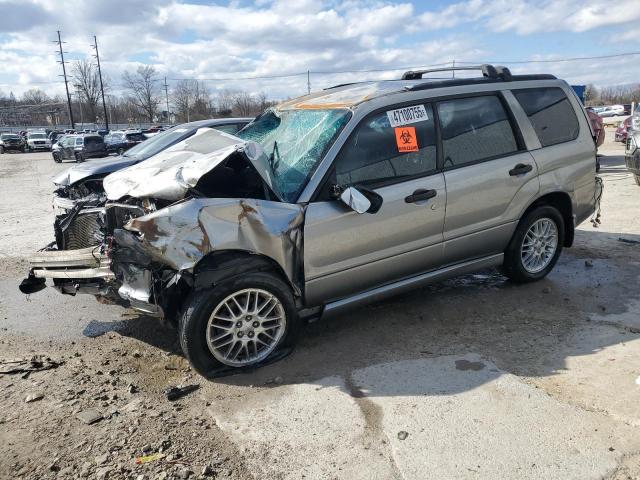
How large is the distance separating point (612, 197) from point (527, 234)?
5.62 meters

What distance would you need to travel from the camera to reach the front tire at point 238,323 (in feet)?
11.3

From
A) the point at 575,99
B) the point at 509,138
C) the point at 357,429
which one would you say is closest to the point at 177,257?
the point at 357,429

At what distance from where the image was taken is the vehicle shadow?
3666mm

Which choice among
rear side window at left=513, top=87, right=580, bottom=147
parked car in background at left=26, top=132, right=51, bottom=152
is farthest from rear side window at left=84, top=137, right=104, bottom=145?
rear side window at left=513, top=87, right=580, bottom=147

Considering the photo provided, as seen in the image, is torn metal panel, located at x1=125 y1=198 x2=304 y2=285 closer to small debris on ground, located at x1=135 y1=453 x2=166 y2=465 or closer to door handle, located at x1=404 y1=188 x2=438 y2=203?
door handle, located at x1=404 y1=188 x2=438 y2=203

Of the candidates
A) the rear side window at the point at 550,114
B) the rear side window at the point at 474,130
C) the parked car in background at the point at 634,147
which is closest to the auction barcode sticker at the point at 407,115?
the rear side window at the point at 474,130

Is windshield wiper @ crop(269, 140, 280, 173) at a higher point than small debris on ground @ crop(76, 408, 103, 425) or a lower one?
higher

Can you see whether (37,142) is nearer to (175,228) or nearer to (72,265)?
(72,265)

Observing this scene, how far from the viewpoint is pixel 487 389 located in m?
3.33

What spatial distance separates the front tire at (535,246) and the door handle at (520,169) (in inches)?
18.3

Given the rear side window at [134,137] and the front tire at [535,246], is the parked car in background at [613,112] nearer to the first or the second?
the rear side window at [134,137]

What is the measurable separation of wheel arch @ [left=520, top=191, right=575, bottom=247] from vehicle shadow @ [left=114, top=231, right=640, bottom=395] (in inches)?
19.1

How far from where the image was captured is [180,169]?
3709 millimetres

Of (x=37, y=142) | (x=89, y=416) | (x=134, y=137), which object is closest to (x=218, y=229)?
(x=89, y=416)
